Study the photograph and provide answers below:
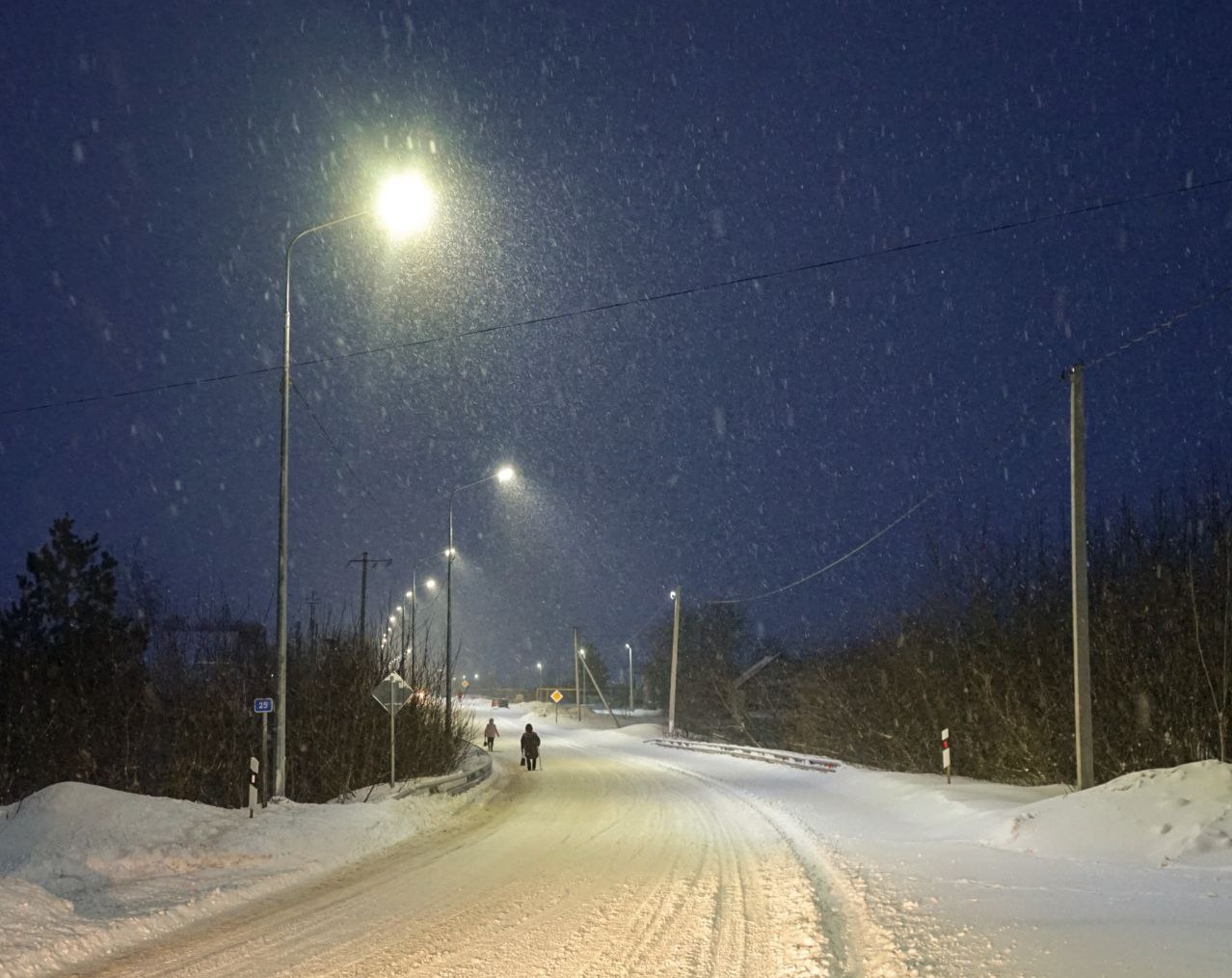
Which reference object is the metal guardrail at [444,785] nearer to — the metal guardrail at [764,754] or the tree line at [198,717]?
the tree line at [198,717]

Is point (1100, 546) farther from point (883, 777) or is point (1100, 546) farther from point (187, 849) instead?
point (187, 849)

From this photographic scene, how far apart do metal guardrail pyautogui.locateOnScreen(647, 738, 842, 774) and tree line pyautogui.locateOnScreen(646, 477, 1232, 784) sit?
11.0ft

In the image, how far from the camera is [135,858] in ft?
45.1

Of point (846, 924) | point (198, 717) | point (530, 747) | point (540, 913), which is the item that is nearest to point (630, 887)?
point (540, 913)

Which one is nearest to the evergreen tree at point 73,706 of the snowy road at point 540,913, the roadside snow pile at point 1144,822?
the snowy road at point 540,913

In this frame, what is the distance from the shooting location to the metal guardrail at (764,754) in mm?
33719

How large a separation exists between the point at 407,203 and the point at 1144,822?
534 inches

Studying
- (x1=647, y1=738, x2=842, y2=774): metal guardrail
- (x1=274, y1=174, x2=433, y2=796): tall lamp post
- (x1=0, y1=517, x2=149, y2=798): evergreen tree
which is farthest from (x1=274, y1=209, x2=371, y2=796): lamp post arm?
(x1=647, y1=738, x2=842, y2=774): metal guardrail

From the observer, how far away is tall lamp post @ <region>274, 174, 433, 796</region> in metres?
17.3

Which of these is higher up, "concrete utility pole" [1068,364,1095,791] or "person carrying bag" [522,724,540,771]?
"concrete utility pole" [1068,364,1095,791]

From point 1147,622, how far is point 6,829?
2121 centimetres

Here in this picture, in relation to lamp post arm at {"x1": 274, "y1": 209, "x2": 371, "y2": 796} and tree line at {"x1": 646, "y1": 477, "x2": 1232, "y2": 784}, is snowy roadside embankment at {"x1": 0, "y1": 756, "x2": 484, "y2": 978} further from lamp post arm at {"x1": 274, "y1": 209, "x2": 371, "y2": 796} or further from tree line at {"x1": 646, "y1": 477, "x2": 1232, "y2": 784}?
tree line at {"x1": 646, "y1": 477, "x2": 1232, "y2": 784}

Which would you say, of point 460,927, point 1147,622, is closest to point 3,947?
point 460,927

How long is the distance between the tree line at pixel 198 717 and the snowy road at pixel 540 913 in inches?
247
